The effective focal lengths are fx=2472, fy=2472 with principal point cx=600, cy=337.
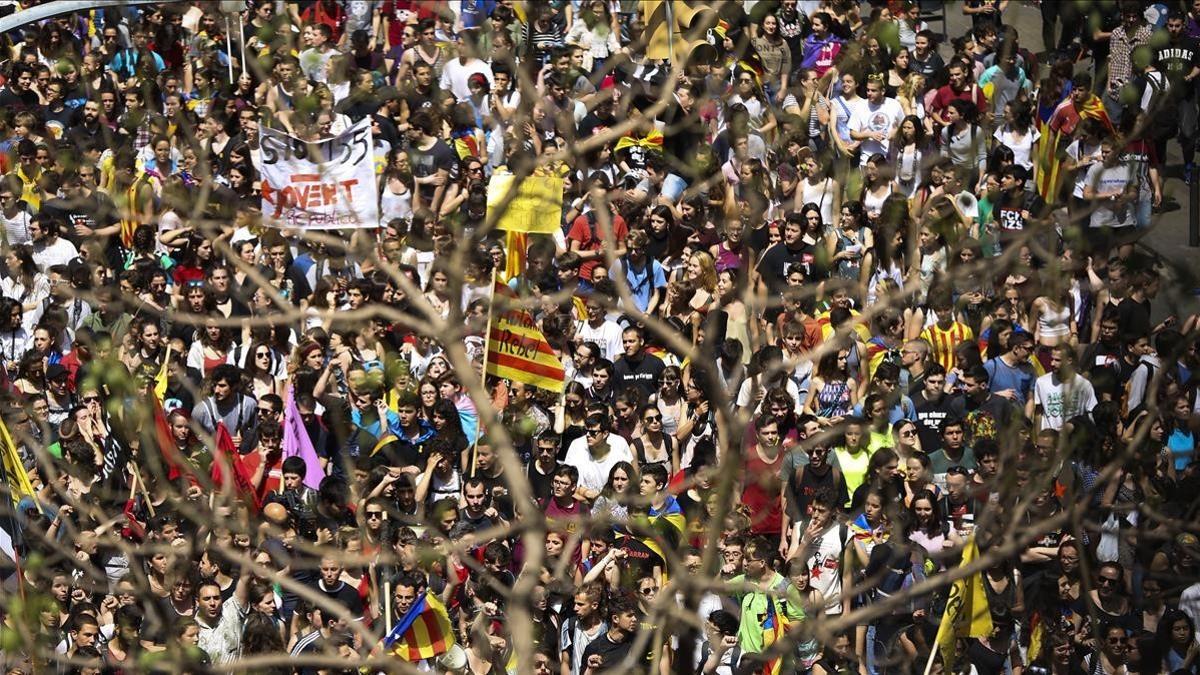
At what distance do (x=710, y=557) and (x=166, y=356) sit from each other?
9.84 meters

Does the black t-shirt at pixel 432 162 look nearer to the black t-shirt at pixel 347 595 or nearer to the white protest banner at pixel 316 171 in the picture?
the white protest banner at pixel 316 171

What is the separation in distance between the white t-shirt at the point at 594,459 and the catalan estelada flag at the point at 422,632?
6.52 feet

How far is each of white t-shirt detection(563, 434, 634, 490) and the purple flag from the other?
5.39ft

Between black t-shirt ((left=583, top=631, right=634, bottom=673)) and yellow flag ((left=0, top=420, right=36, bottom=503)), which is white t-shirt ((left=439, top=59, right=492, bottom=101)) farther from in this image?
yellow flag ((left=0, top=420, right=36, bottom=503))

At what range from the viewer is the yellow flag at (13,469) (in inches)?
491

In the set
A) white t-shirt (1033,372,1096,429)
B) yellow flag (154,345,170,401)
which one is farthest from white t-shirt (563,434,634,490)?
yellow flag (154,345,170,401)

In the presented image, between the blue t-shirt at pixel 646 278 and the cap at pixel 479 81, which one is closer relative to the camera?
the blue t-shirt at pixel 646 278

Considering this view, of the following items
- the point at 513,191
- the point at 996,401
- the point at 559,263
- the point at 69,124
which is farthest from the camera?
the point at 69,124

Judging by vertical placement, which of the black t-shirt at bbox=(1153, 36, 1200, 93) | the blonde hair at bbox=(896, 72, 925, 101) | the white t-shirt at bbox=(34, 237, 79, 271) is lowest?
the white t-shirt at bbox=(34, 237, 79, 271)

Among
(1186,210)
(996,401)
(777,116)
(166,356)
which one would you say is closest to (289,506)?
(166,356)

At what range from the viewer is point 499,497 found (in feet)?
50.6

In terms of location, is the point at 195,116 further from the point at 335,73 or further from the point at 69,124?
the point at 335,73

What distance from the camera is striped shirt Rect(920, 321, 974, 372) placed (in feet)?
56.1

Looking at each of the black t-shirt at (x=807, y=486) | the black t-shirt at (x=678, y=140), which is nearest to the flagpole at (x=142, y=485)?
the black t-shirt at (x=807, y=486)
